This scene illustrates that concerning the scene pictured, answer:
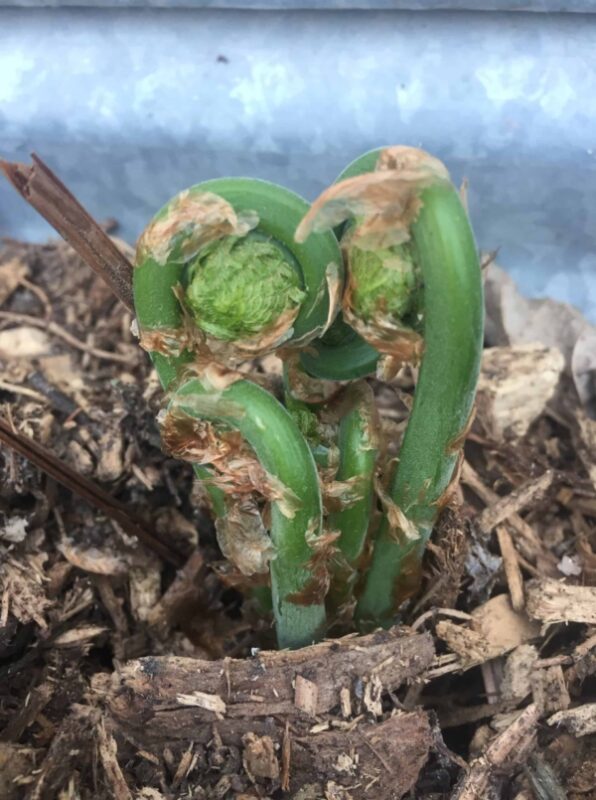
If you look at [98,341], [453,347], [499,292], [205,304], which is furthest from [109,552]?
[499,292]

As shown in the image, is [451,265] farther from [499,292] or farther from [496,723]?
[499,292]

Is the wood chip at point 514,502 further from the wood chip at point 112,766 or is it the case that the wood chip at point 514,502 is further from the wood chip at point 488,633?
the wood chip at point 112,766

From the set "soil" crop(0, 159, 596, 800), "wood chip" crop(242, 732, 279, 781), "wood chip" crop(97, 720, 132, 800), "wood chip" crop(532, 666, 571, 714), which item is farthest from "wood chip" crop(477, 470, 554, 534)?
"wood chip" crop(97, 720, 132, 800)

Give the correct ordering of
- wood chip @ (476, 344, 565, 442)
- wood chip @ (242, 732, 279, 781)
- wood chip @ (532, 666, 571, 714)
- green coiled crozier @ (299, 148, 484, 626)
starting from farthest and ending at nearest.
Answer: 1. wood chip @ (476, 344, 565, 442)
2. wood chip @ (532, 666, 571, 714)
3. wood chip @ (242, 732, 279, 781)
4. green coiled crozier @ (299, 148, 484, 626)

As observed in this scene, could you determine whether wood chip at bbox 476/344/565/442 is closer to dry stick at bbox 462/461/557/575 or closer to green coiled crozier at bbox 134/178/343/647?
dry stick at bbox 462/461/557/575

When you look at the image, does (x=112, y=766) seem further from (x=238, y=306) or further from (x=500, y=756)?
(x=238, y=306)

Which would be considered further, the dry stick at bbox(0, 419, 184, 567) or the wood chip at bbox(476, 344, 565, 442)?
the wood chip at bbox(476, 344, 565, 442)
